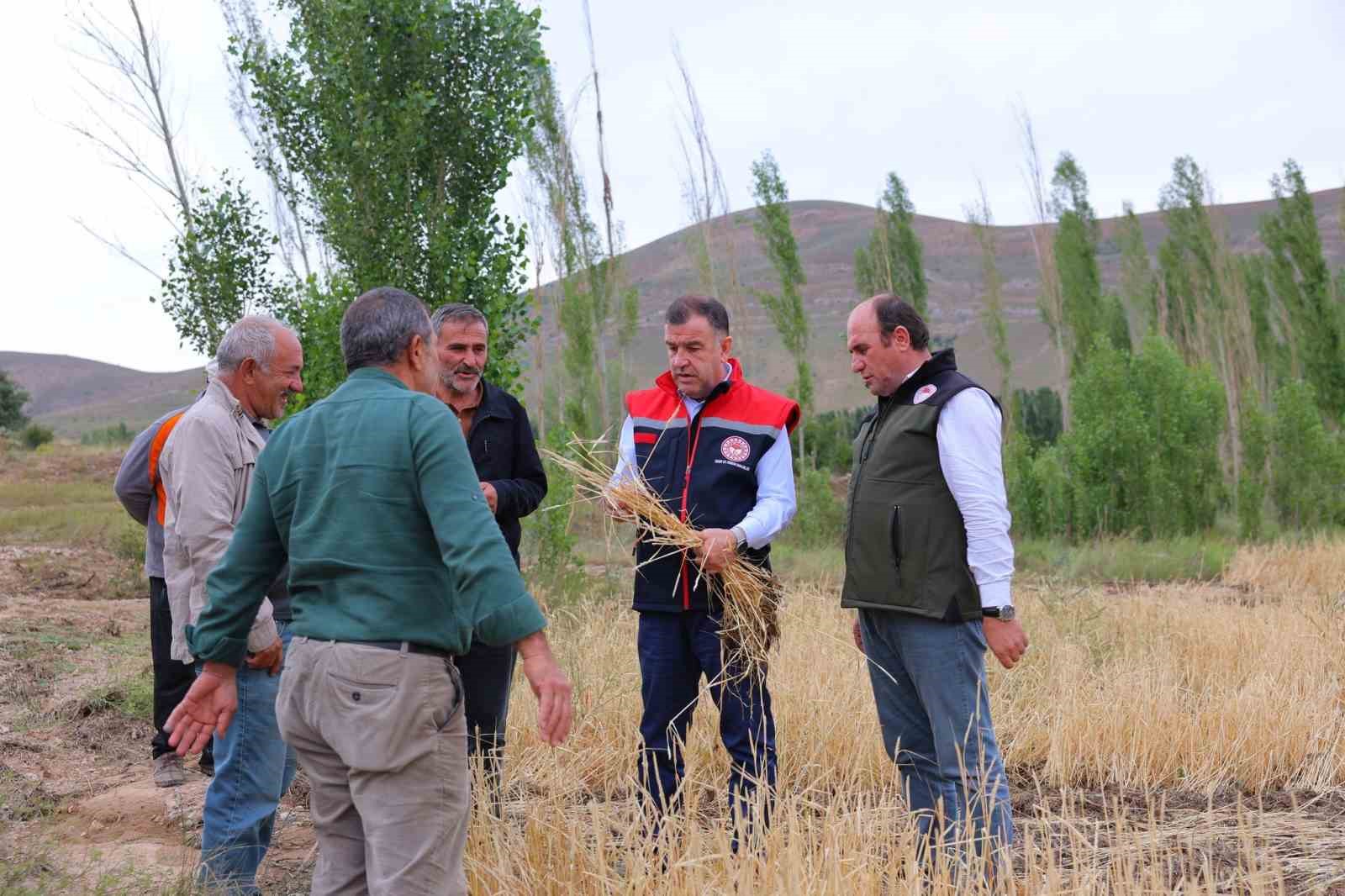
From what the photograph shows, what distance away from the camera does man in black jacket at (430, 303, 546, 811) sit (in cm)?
420

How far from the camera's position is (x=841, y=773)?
5371 mm

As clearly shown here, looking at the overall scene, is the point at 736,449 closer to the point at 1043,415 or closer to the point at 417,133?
the point at 417,133

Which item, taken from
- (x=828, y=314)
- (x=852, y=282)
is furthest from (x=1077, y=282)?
(x=852, y=282)

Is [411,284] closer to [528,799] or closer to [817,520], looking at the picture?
[528,799]

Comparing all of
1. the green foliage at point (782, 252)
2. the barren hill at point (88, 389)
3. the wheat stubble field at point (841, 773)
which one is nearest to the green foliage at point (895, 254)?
the green foliage at point (782, 252)

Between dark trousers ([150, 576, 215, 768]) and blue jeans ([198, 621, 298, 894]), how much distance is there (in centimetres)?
192

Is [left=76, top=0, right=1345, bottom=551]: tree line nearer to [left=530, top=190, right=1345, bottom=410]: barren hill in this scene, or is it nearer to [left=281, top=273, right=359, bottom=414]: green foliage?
[left=281, top=273, right=359, bottom=414]: green foliage

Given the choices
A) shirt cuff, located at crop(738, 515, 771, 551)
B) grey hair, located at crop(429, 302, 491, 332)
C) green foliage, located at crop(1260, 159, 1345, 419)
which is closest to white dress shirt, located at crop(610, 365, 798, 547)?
shirt cuff, located at crop(738, 515, 771, 551)

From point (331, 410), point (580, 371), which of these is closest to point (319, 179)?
point (331, 410)

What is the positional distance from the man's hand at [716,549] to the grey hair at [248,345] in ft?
5.06

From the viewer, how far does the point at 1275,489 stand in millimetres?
20531

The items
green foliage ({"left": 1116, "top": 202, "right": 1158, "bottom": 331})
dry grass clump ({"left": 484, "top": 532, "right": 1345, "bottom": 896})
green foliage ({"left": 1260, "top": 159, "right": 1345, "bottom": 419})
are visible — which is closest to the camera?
dry grass clump ({"left": 484, "top": 532, "right": 1345, "bottom": 896})

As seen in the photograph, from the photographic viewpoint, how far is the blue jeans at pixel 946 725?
3.64 metres

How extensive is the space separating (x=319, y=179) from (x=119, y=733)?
4401 mm
